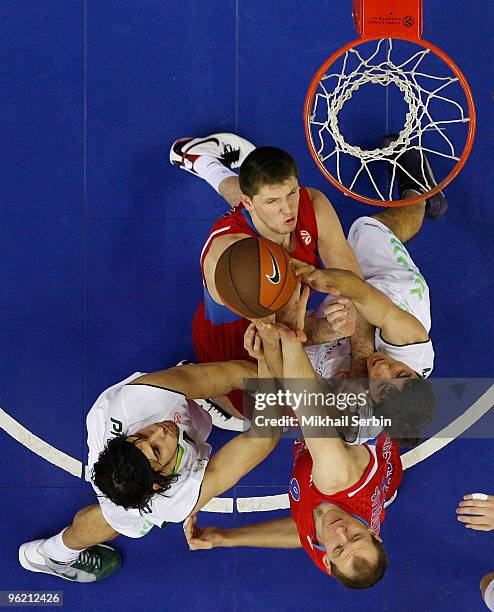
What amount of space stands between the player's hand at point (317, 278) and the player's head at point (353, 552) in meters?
1.15

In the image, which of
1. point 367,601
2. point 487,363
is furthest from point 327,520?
point 487,363

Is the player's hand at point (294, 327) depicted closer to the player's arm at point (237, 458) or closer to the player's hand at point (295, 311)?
the player's hand at point (295, 311)

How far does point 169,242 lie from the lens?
4.36 m

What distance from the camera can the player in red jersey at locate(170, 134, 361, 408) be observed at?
3.31 m

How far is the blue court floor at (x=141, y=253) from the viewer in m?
4.34

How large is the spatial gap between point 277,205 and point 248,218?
26 cm

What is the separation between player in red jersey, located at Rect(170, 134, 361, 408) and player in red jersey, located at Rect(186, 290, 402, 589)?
33 centimetres

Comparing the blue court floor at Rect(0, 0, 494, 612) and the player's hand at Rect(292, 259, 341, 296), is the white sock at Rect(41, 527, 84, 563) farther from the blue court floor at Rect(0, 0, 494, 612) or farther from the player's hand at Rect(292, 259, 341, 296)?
the player's hand at Rect(292, 259, 341, 296)

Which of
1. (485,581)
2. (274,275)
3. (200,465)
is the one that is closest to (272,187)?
(274,275)

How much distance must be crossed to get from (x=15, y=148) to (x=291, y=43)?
77.5 inches

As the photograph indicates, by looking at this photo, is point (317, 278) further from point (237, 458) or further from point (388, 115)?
point (388, 115)

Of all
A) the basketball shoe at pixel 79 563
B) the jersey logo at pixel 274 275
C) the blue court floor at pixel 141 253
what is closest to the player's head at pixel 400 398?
the jersey logo at pixel 274 275

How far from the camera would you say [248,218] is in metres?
3.55

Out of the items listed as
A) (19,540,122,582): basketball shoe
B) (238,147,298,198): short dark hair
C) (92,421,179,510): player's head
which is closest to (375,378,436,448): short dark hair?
(92,421,179,510): player's head
